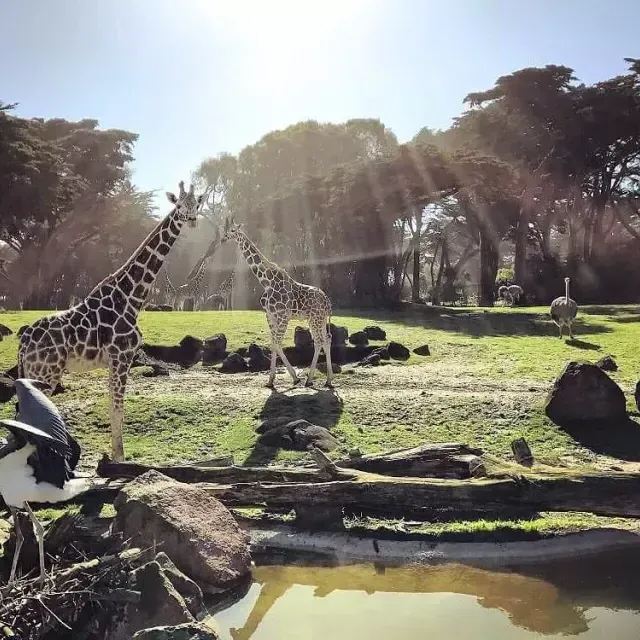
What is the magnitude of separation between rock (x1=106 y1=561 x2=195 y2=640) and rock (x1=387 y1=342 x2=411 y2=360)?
12.6 m

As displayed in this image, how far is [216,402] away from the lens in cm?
1245

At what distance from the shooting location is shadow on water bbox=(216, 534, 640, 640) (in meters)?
5.60

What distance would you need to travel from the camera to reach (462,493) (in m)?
7.27

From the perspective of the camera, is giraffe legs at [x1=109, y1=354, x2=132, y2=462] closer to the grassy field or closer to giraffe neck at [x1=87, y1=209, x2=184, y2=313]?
the grassy field

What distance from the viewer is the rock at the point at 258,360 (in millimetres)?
16172

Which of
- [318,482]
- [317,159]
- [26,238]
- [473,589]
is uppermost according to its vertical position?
[317,159]

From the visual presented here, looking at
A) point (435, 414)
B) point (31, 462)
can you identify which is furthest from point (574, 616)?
point (435, 414)

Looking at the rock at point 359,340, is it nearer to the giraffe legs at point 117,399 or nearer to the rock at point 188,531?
the giraffe legs at point 117,399

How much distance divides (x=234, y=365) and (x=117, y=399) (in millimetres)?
6607

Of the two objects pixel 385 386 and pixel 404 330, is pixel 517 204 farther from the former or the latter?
pixel 385 386

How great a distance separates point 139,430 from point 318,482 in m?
4.75

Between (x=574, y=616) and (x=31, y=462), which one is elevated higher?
(x=31, y=462)

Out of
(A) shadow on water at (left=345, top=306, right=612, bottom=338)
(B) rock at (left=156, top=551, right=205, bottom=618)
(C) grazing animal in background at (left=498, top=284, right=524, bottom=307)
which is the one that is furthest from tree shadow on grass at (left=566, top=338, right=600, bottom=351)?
(C) grazing animal in background at (left=498, top=284, right=524, bottom=307)

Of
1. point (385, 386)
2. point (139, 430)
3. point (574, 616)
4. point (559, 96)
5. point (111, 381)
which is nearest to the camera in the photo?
point (574, 616)
